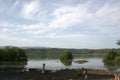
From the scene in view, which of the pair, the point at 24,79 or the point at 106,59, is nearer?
the point at 24,79

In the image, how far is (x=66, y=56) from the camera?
508ft

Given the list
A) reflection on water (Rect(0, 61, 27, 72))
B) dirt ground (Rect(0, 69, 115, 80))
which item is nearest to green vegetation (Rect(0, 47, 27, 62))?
reflection on water (Rect(0, 61, 27, 72))

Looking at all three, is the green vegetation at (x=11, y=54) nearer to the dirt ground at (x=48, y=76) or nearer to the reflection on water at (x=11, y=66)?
the reflection on water at (x=11, y=66)

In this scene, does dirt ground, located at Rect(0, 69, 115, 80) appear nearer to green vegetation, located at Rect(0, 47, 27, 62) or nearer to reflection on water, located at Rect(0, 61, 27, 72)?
reflection on water, located at Rect(0, 61, 27, 72)

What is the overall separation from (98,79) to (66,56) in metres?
116

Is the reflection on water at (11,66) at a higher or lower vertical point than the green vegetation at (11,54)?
lower

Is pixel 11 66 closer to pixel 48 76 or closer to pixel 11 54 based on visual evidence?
pixel 48 76

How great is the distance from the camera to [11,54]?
128 m

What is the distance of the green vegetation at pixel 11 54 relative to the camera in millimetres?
123938

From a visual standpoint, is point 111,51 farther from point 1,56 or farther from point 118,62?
point 1,56

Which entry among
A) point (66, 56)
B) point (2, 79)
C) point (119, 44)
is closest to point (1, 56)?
point (66, 56)

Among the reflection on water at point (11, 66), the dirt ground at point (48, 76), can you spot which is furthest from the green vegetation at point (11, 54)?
the dirt ground at point (48, 76)

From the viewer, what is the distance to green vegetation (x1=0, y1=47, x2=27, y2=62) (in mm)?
123938

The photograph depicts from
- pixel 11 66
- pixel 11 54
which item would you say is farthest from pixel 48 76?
pixel 11 54
